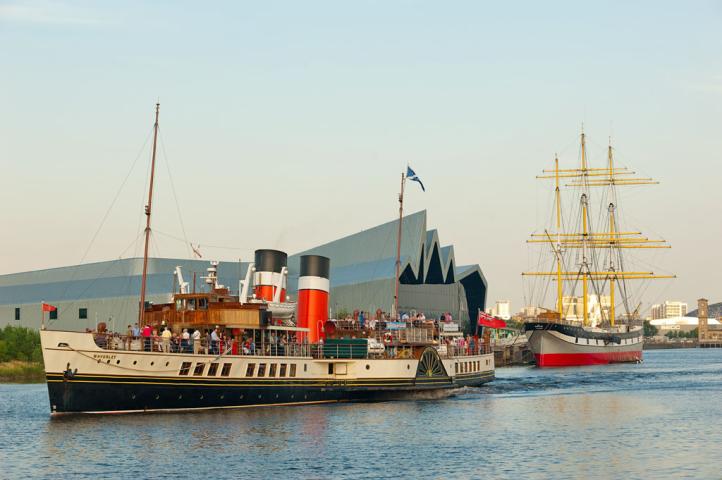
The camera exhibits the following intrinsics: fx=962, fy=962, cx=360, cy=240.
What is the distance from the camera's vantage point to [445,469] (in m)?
38.1

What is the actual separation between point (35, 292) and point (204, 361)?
92.7m

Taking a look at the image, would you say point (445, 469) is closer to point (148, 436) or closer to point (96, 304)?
point (148, 436)

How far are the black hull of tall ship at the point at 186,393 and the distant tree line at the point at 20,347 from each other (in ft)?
179

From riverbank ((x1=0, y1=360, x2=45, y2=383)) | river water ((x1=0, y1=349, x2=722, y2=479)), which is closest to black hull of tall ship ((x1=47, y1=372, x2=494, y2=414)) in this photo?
river water ((x1=0, y1=349, x2=722, y2=479))

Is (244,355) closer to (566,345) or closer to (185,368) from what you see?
(185,368)

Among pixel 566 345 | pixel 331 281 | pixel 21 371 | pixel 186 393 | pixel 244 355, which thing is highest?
pixel 331 281

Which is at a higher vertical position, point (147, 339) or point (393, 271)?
point (393, 271)

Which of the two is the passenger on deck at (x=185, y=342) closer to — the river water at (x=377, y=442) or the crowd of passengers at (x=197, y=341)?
the crowd of passengers at (x=197, y=341)

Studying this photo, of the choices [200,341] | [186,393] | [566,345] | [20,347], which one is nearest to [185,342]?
[200,341]

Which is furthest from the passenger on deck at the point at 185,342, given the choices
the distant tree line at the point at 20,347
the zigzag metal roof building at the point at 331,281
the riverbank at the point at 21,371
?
the zigzag metal roof building at the point at 331,281

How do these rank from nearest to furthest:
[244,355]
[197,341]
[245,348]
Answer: [197,341]
[244,355]
[245,348]

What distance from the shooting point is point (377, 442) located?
44219 millimetres

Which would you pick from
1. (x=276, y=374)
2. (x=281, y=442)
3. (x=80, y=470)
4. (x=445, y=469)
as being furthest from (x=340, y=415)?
(x=80, y=470)

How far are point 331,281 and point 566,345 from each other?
111 feet
